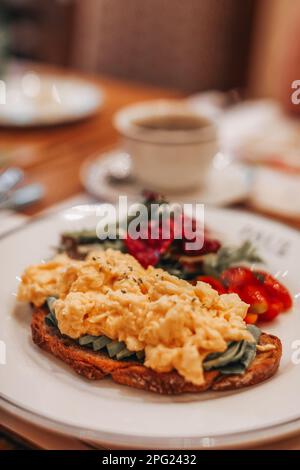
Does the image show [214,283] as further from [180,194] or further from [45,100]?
[45,100]

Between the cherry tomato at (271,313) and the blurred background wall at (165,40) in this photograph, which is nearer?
the cherry tomato at (271,313)

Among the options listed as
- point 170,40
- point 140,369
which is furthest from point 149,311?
point 170,40

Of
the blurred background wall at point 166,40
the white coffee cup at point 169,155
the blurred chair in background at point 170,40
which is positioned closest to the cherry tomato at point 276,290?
the white coffee cup at point 169,155

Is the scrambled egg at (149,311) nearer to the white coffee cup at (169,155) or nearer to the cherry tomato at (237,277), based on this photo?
the cherry tomato at (237,277)

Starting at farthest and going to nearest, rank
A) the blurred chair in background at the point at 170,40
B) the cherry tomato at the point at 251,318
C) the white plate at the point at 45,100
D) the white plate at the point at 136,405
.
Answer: the blurred chair in background at the point at 170,40 → the white plate at the point at 45,100 → the cherry tomato at the point at 251,318 → the white plate at the point at 136,405

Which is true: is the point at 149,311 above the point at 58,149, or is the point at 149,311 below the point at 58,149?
above

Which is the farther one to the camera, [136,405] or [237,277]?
[237,277]

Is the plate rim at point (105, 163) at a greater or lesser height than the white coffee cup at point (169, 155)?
lesser
